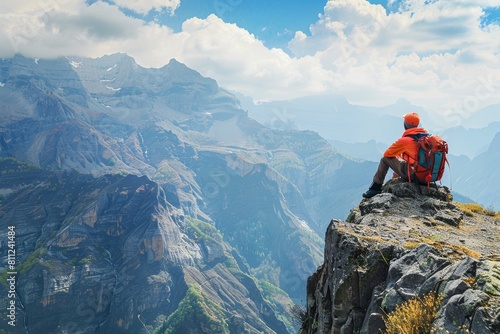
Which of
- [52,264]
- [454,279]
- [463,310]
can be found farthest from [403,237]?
[52,264]

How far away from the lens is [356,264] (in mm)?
10555

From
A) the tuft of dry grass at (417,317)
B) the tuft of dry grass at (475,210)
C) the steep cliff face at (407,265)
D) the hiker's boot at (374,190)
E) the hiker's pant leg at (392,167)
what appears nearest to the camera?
the steep cliff face at (407,265)

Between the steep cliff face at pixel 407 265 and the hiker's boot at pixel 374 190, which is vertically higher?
the hiker's boot at pixel 374 190

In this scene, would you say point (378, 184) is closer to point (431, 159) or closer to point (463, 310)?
point (431, 159)

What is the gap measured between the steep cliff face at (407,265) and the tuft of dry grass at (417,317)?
0.75 feet

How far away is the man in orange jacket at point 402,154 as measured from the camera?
1500 cm

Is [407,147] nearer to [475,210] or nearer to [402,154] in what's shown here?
[402,154]

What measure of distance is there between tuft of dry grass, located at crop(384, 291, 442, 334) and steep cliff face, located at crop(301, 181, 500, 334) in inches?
8.9

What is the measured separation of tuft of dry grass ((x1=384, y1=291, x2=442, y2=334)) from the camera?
6844 mm

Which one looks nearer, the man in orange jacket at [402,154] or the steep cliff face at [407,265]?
the steep cliff face at [407,265]

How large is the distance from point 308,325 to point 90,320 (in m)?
207

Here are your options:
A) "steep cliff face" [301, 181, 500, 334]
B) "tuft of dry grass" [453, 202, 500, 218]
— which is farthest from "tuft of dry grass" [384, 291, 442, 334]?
"tuft of dry grass" [453, 202, 500, 218]

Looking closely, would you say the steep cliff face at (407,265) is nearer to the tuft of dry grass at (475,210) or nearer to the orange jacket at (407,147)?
the tuft of dry grass at (475,210)

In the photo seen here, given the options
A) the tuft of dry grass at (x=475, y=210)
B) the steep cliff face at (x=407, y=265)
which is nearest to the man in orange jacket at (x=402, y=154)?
the steep cliff face at (x=407, y=265)
